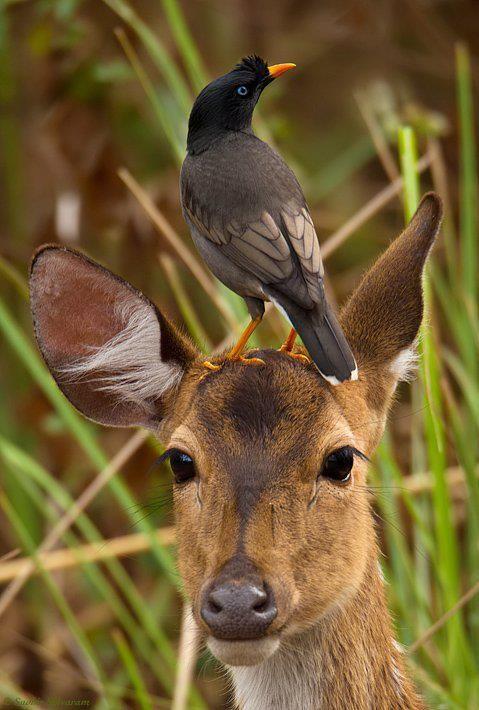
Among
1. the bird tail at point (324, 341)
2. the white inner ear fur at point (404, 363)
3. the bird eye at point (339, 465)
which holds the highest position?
the bird tail at point (324, 341)

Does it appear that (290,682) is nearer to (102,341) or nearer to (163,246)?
(102,341)

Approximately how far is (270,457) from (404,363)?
2.07ft

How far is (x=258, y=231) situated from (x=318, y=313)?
0.22m

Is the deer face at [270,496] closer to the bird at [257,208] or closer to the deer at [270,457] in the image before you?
the deer at [270,457]

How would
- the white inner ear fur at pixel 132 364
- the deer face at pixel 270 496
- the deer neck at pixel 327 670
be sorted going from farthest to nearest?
the white inner ear fur at pixel 132 364 < the deer neck at pixel 327 670 < the deer face at pixel 270 496

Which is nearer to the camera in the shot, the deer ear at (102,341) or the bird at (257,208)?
the bird at (257,208)

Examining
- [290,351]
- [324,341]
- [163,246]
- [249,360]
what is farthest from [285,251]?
[163,246]

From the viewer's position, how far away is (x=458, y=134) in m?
7.46

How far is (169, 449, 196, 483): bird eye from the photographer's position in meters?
3.50

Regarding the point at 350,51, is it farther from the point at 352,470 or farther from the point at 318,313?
the point at 318,313

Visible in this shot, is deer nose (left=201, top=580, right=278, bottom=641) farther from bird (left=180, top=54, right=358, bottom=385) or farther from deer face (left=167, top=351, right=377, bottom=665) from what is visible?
bird (left=180, top=54, right=358, bottom=385)

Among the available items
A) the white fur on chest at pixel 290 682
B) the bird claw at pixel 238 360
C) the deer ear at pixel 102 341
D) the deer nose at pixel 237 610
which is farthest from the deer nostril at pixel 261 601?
the deer ear at pixel 102 341

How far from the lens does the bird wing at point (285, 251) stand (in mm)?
2793

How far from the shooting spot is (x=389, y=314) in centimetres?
371
